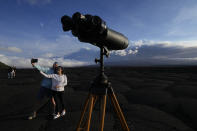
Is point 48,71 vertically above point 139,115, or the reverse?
point 48,71

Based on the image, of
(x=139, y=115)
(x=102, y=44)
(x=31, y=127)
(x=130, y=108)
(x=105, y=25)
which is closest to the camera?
(x=105, y=25)

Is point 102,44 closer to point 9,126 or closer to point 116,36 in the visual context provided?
point 116,36

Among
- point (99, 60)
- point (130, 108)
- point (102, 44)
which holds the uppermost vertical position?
point (102, 44)

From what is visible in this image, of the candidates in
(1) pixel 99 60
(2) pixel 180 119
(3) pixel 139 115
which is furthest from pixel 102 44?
(2) pixel 180 119

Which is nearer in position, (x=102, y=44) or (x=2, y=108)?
(x=102, y=44)

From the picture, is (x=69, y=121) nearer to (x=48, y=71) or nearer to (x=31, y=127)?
(x=31, y=127)

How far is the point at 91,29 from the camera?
5.52ft

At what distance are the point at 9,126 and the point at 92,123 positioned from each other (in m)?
2.41

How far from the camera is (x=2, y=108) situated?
17.2ft

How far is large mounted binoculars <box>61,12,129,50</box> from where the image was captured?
64.3 inches

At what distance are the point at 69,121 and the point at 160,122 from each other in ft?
9.23

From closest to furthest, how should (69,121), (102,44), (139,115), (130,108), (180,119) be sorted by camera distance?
(102,44) → (69,121) → (180,119) → (139,115) → (130,108)

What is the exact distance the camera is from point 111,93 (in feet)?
6.48

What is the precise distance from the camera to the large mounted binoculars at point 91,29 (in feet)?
5.36
